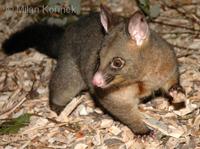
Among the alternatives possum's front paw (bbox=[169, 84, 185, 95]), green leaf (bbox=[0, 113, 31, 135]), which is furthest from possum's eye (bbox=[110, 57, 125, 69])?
green leaf (bbox=[0, 113, 31, 135])

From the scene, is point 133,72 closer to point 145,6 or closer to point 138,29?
point 138,29

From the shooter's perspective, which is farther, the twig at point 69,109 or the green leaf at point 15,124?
the twig at point 69,109

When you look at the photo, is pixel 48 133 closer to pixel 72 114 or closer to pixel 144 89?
pixel 72 114

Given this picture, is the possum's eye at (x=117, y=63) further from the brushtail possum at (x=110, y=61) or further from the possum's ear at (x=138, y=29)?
the possum's ear at (x=138, y=29)

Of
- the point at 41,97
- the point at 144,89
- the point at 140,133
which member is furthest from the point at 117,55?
the point at 41,97

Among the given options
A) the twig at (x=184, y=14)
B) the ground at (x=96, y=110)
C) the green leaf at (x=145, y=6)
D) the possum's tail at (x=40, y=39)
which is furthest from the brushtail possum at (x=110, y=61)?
the twig at (x=184, y=14)
